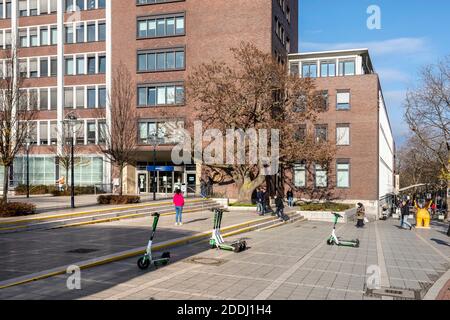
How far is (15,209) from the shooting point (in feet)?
62.5

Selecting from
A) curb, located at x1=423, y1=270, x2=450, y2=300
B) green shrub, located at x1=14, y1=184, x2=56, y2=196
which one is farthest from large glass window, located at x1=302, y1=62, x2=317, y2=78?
curb, located at x1=423, y1=270, x2=450, y2=300

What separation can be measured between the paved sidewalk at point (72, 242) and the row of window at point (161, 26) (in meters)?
27.9

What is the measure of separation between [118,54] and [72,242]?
34542 millimetres

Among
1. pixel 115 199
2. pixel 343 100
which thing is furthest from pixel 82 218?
pixel 343 100

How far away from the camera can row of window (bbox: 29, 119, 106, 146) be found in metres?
45.3

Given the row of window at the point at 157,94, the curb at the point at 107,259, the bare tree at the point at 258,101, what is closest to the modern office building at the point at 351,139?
the bare tree at the point at 258,101

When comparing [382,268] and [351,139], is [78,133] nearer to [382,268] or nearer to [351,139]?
[351,139]

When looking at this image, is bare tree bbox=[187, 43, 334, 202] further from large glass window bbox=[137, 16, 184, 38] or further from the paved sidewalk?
large glass window bbox=[137, 16, 184, 38]

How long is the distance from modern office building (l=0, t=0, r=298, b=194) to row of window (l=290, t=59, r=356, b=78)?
2438 millimetres
